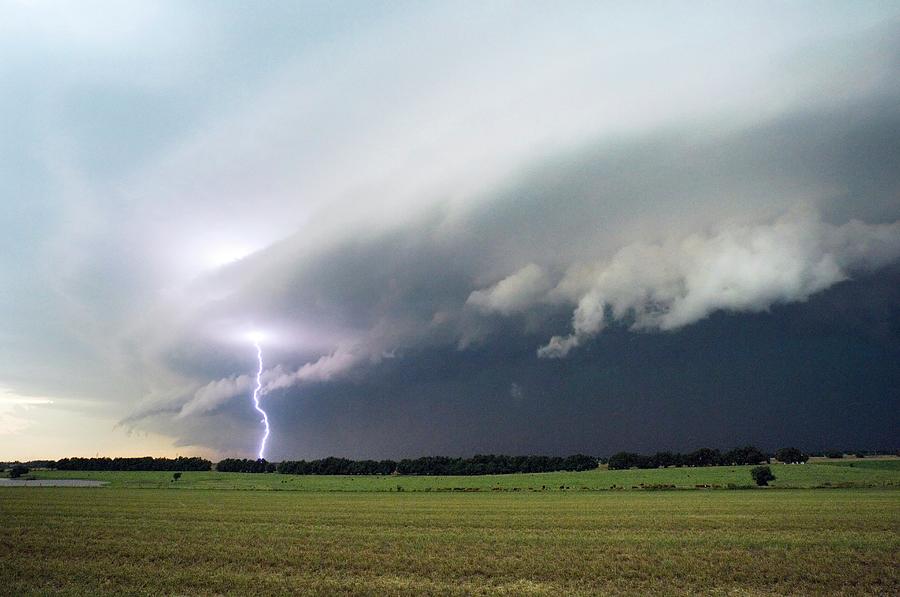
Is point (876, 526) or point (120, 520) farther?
point (120, 520)

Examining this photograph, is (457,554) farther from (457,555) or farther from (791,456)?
(791,456)

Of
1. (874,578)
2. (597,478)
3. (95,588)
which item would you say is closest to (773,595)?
(874,578)

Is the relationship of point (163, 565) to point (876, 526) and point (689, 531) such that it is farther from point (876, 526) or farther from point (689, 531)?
point (876, 526)

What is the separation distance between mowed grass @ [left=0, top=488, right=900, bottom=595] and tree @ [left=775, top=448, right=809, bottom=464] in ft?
544

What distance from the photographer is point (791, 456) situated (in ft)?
604

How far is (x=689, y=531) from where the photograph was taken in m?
34.6

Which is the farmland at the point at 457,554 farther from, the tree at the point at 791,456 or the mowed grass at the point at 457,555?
the tree at the point at 791,456

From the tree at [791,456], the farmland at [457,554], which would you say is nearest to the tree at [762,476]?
the farmland at [457,554]

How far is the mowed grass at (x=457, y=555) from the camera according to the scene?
20312mm

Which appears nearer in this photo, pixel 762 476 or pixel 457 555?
pixel 457 555

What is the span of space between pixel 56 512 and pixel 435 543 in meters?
40.5

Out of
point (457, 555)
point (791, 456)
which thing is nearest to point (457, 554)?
point (457, 555)

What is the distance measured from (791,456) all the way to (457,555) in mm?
200138

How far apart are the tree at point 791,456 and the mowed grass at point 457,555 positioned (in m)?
166
